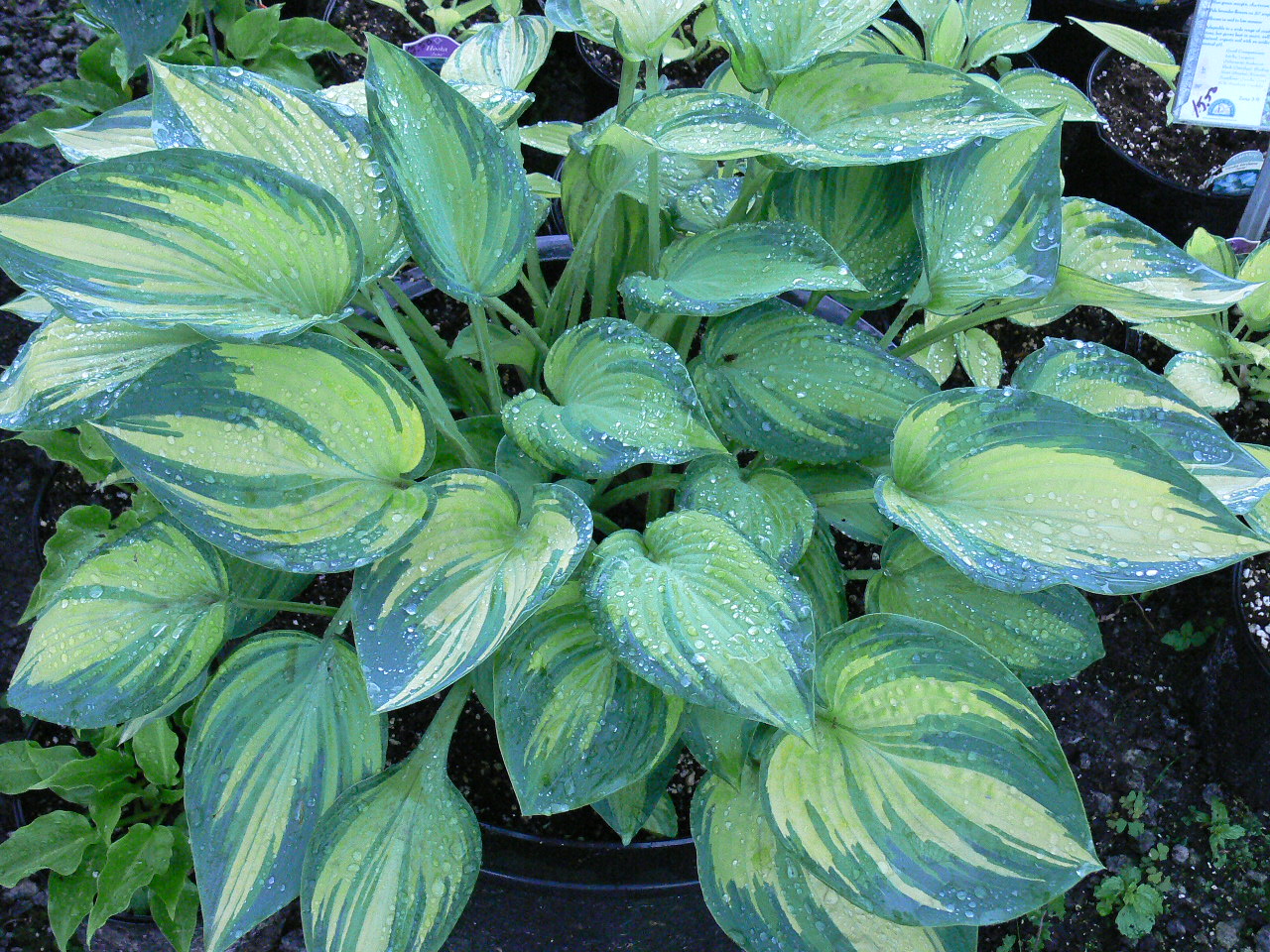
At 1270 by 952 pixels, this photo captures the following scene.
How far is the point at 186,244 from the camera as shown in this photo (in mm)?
607

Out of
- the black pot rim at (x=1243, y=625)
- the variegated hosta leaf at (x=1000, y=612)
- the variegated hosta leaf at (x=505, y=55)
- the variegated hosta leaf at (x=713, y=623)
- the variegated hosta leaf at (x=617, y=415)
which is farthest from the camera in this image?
the black pot rim at (x=1243, y=625)

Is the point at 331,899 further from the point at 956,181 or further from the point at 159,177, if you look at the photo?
the point at 956,181

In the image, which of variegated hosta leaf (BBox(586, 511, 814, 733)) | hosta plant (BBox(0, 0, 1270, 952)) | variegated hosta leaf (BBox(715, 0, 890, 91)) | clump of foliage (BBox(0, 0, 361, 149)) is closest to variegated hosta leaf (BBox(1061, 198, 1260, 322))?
hosta plant (BBox(0, 0, 1270, 952))

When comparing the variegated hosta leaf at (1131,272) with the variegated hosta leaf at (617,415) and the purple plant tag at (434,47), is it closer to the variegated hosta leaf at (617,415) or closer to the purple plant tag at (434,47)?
the variegated hosta leaf at (617,415)

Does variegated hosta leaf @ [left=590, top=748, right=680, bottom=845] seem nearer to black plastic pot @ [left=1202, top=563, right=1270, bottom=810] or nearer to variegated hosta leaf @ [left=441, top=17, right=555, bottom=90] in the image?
variegated hosta leaf @ [left=441, top=17, right=555, bottom=90]

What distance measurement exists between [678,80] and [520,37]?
76cm

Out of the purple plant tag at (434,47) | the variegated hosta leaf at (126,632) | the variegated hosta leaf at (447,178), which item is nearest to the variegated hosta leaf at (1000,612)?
the variegated hosta leaf at (447,178)

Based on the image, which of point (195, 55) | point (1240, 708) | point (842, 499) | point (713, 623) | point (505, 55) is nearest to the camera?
point (713, 623)

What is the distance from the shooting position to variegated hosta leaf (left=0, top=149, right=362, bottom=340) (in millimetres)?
569

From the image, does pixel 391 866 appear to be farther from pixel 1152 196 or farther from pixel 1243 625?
pixel 1152 196

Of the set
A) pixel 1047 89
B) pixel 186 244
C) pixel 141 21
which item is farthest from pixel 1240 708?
pixel 141 21

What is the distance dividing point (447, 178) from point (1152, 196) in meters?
1.38

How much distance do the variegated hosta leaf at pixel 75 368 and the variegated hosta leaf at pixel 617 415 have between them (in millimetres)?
265

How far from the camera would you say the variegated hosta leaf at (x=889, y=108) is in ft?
2.28
